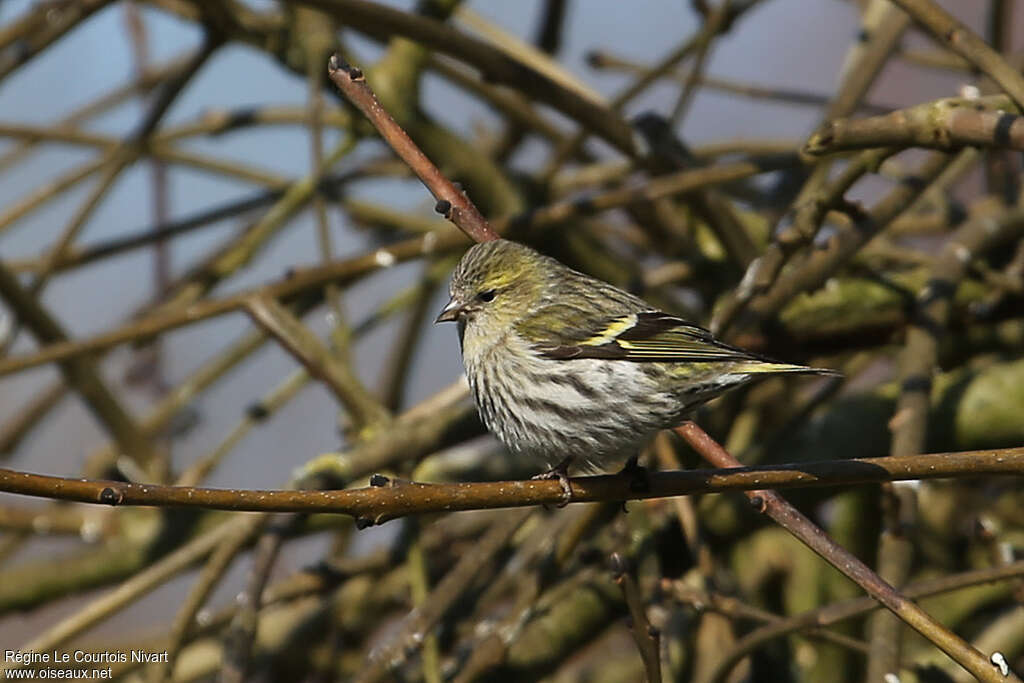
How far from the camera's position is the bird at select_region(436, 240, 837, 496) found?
238cm

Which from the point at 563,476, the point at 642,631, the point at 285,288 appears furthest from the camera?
the point at 285,288

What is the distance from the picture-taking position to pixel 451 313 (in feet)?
9.04

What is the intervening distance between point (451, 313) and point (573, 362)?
0.33 meters

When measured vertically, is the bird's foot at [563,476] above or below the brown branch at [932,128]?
below

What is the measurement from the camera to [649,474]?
206 cm

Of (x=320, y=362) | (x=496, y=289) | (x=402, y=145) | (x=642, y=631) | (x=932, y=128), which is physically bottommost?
(x=642, y=631)

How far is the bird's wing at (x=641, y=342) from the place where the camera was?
2.44 m

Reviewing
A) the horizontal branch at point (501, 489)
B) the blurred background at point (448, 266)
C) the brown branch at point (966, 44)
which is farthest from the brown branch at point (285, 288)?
the horizontal branch at point (501, 489)

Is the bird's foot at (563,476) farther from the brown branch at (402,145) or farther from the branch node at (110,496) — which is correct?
the branch node at (110,496)

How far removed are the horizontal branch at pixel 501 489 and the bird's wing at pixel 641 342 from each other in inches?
20.3

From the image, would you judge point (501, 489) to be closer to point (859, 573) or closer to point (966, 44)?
point (859, 573)

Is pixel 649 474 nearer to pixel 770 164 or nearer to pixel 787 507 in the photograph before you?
pixel 787 507

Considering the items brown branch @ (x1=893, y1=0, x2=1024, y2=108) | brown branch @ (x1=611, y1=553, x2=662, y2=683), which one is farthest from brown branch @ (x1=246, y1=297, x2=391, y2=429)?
brown branch @ (x1=893, y1=0, x2=1024, y2=108)

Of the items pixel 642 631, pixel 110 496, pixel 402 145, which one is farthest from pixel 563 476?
pixel 110 496
